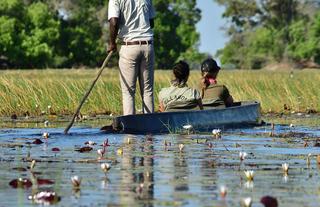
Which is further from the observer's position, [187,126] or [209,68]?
[209,68]

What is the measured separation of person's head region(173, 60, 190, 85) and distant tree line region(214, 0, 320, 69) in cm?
8655

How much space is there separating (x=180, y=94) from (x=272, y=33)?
95746 millimetres

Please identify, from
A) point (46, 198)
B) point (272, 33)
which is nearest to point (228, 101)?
point (46, 198)

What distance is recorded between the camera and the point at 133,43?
18.8 meters

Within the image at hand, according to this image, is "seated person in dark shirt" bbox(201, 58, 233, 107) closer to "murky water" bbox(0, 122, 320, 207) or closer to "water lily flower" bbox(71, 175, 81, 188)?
"murky water" bbox(0, 122, 320, 207)

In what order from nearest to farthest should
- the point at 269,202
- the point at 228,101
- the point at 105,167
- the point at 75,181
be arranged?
the point at 269,202 < the point at 75,181 < the point at 105,167 < the point at 228,101

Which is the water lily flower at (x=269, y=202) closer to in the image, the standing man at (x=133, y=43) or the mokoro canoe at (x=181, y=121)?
the mokoro canoe at (x=181, y=121)

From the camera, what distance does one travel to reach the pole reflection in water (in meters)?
9.28

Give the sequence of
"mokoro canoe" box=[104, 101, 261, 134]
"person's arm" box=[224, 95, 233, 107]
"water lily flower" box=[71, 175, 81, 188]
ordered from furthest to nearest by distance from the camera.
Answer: "person's arm" box=[224, 95, 233, 107], "mokoro canoe" box=[104, 101, 261, 134], "water lily flower" box=[71, 175, 81, 188]

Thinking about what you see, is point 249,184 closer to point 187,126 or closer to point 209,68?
point 187,126

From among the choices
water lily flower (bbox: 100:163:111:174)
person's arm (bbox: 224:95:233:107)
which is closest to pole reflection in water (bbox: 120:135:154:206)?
water lily flower (bbox: 100:163:111:174)

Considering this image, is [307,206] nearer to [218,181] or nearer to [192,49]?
[218,181]

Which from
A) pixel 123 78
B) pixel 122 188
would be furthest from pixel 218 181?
pixel 123 78

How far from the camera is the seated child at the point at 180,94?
18672 mm
